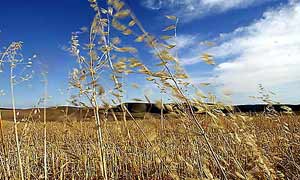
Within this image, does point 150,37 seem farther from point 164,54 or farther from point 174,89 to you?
point 174,89

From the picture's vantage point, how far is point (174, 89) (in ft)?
3.73

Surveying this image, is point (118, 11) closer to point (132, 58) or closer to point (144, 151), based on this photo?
point (132, 58)

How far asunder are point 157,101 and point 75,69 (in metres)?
0.56

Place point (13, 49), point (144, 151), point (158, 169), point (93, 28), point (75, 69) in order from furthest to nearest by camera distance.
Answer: point (144, 151)
point (158, 169)
point (13, 49)
point (75, 69)
point (93, 28)

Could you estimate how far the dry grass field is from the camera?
133 cm

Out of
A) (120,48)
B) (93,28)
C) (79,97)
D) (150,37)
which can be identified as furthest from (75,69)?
(150,37)

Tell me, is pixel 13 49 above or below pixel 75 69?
above

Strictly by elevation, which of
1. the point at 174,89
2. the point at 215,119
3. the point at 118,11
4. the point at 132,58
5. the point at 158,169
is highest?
the point at 118,11

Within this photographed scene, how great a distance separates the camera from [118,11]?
1.22 metres

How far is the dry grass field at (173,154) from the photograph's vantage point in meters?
1.33

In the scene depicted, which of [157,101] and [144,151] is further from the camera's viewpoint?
[144,151]

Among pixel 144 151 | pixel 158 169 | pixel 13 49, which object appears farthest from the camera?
pixel 144 151

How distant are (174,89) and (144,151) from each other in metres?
3.28

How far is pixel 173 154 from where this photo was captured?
423 centimetres
